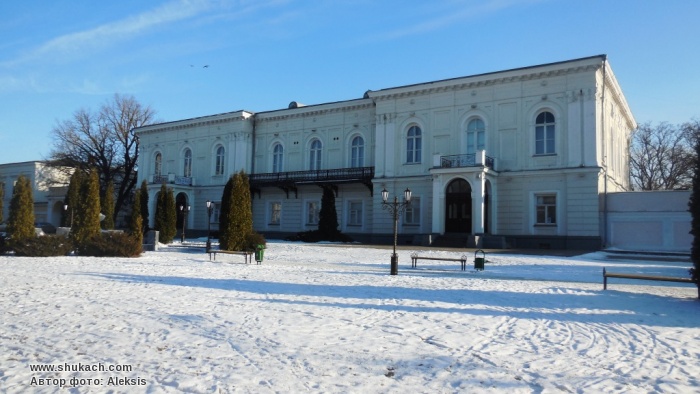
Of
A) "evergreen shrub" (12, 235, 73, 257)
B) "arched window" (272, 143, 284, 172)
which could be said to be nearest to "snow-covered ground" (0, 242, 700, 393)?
"evergreen shrub" (12, 235, 73, 257)

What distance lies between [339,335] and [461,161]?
24857 millimetres

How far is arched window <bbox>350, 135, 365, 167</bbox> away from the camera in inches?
1430

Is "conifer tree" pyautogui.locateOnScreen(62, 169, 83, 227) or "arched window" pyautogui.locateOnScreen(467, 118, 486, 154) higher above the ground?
"arched window" pyautogui.locateOnScreen(467, 118, 486, 154)

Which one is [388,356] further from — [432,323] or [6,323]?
[6,323]

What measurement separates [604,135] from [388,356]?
27.4m

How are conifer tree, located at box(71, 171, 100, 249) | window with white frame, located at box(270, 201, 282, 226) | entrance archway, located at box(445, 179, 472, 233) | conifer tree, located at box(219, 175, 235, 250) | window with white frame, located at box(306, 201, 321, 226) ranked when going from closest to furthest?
1. conifer tree, located at box(71, 171, 100, 249)
2. conifer tree, located at box(219, 175, 235, 250)
3. entrance archway, located at box(445, 179, 472, 233)
4. window with white frame, located at box(306, 201, 321, 226)
5. window with white frame, located at box(270, 201, 282, 226)

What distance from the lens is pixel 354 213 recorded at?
36062 millimetres

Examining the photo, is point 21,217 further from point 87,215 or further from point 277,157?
point 277,157

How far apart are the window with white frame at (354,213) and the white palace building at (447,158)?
77 mm

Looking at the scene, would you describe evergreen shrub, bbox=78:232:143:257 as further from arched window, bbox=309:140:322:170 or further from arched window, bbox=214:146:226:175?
arched window, bbox=214:146:226:175

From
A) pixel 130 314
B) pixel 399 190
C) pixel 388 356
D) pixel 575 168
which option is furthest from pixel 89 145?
pixel 388 356

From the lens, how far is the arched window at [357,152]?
36312mm

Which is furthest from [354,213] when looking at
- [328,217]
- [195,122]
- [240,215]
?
[195,122]

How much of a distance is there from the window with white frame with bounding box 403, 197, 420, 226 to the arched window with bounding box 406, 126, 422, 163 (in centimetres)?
267
